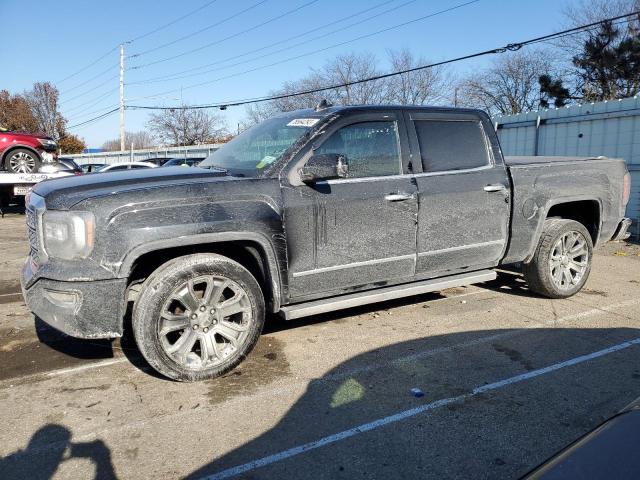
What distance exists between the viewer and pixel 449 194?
15.6ft

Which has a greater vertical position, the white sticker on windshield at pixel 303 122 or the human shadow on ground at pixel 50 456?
the white sticker on windshield at pixel 303 122

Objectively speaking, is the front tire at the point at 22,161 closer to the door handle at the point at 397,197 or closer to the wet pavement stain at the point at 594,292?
the door handle at the point at 397,197

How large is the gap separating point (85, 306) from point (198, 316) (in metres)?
0.74

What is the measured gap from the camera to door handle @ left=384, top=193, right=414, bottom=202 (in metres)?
4.39

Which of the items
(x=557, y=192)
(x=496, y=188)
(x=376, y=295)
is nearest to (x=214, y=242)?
(x=376, y=295)

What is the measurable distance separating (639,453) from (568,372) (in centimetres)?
252

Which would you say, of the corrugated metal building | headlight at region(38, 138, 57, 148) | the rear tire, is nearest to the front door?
the rear tire

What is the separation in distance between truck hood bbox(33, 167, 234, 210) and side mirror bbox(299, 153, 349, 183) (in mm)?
568

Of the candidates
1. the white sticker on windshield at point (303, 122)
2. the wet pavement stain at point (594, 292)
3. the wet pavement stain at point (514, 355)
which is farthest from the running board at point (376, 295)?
the wet pavement stain at point (594, 292)

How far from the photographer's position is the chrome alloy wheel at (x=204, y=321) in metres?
3.66

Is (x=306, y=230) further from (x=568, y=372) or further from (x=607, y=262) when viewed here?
(x=607, y=262)

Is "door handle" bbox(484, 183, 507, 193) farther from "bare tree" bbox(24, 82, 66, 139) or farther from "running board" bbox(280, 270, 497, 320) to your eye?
"bare tree" bbox(24, 82, 66, 139)

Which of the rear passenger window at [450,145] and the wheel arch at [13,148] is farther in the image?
the wheel arch at [13,148]

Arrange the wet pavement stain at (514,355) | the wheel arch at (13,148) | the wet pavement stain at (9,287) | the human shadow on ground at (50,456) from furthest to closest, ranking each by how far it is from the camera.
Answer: the wheel arch at (13,148), the wet pavement stain at (9,287), the wet pavement stain at (514,355), the human shadow on ground at (50,456)
